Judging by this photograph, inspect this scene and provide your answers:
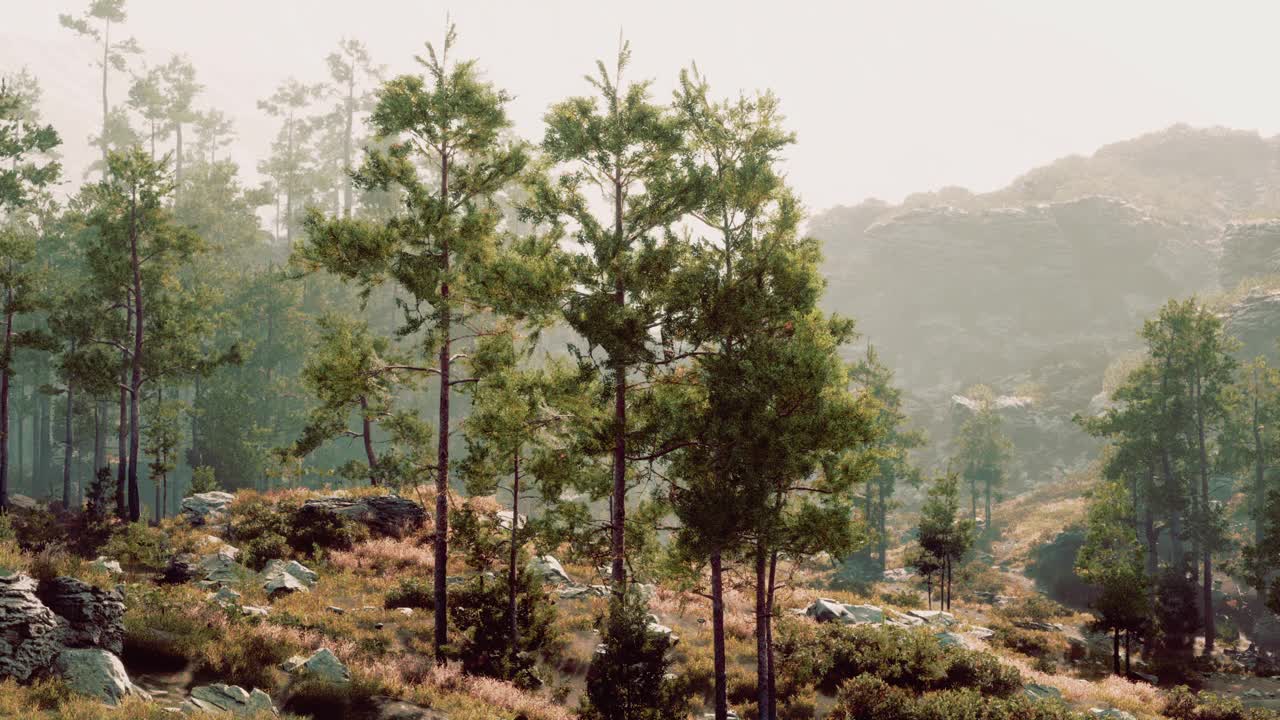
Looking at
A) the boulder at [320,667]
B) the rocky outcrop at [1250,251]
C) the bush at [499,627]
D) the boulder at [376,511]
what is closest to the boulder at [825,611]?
the bush at [499,627]

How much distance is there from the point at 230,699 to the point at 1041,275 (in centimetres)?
10665

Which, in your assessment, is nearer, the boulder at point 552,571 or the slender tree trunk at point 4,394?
the boulder at point 552,571

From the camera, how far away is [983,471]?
6259 centimetres

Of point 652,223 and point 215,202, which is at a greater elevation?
point 215,202

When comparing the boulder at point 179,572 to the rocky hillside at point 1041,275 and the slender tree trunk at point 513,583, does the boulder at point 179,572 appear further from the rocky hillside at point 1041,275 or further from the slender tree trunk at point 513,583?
the rocky hillside at point 1041,275

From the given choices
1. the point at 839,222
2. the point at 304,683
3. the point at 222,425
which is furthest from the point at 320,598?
the point at 839,222

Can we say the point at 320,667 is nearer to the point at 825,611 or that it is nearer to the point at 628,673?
the point at 628,673

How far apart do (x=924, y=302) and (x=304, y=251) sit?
326ft

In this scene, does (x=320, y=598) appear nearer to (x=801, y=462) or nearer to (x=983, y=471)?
(x=801, y=462)

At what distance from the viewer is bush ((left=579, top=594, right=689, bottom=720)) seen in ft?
38.7

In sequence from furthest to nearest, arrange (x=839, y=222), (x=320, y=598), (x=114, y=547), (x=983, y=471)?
(x=839, y=222) < (x=983, y=471) < (x=114, y=547) < (x=320, y=598)

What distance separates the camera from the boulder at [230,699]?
1072 cm

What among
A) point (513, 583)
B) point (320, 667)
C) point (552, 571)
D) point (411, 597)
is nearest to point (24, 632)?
point (320, 667)

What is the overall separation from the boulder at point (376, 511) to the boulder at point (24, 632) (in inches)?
557
